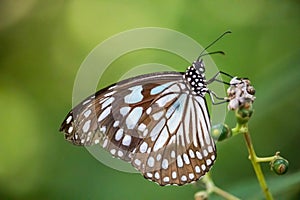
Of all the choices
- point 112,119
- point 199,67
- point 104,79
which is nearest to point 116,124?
point 112,119

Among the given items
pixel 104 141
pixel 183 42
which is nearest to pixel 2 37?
pixel 183 42

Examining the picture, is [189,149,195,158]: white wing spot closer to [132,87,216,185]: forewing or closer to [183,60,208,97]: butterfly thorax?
[132,87,216,185]: forewing

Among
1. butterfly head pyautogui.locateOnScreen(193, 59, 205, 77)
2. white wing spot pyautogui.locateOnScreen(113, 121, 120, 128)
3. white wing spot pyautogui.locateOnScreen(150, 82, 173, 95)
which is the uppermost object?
butterfly head pyautogui.locateOnScreen(193, 59, 205, 77)

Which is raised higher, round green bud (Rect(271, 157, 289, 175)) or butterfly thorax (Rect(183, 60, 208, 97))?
butterfly thorax (Rect(183, 60, 208, 97))

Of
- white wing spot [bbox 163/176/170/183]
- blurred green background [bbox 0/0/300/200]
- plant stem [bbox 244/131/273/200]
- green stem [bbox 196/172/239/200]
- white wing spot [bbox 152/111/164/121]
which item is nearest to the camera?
plant stem [bbox 244/131/273/200]

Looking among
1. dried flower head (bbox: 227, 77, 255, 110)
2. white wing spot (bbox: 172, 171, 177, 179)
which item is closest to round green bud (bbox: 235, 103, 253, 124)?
dried flower head (bbox: 227, 77, 255, 110)

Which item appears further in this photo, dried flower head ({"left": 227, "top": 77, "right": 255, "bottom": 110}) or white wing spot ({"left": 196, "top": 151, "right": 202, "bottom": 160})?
white wing spot ({"left": 196, "top": 151, "right": 202, "bottom": 160})

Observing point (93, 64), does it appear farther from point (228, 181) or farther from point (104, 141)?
point (104, 141)

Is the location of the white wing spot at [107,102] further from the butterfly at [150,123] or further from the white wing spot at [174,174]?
the white wing spot at [174,174]
